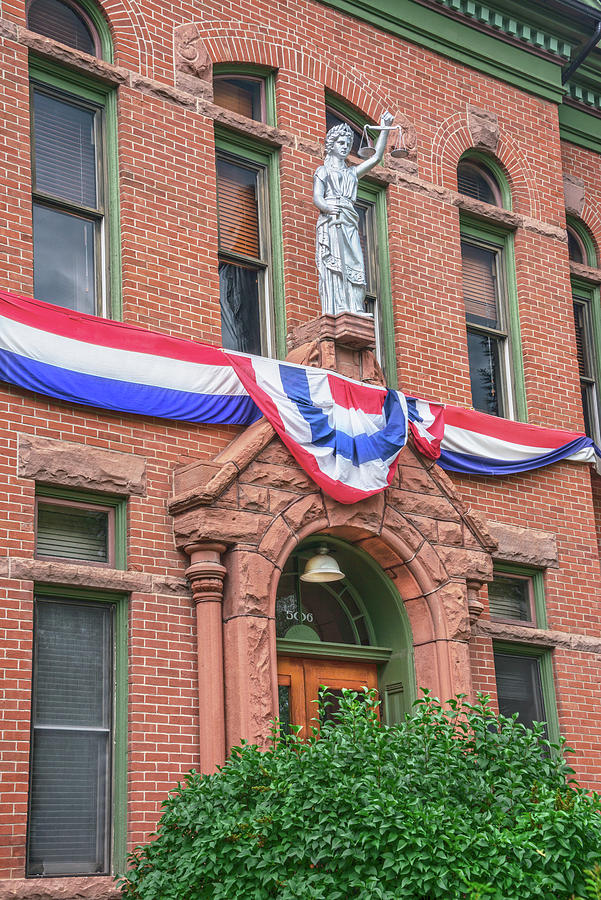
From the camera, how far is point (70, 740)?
9.98m

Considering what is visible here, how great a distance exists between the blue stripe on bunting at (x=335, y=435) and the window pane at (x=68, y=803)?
3185 mm

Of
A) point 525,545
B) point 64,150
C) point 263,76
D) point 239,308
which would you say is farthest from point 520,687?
point 64,150

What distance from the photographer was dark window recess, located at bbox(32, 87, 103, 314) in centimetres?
1118

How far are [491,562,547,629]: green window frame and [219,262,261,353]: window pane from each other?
3629 mm

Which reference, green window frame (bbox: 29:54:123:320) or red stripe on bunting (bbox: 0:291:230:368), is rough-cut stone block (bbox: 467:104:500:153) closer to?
green window frame (bbox: 29:54:123:320)

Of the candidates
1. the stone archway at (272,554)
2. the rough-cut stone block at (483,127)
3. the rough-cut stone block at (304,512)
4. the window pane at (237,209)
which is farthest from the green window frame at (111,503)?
the rough-cut stone block at (483,127)

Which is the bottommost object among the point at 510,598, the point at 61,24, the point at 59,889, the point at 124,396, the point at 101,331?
the point at 59,889

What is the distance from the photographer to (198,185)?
39.5 feet

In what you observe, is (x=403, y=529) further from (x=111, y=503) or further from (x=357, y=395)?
(x=111, y=503)

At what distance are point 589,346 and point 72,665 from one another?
355 inches

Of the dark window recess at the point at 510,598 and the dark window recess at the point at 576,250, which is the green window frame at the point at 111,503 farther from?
the dark window recess at the point at 576,250

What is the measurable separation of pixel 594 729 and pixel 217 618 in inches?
207

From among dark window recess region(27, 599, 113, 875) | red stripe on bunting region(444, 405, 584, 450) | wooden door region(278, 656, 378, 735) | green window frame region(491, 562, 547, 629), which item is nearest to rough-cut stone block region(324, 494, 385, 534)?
wooden door region(278, 656, 378, 735)

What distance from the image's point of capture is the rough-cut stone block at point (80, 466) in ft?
33.2
